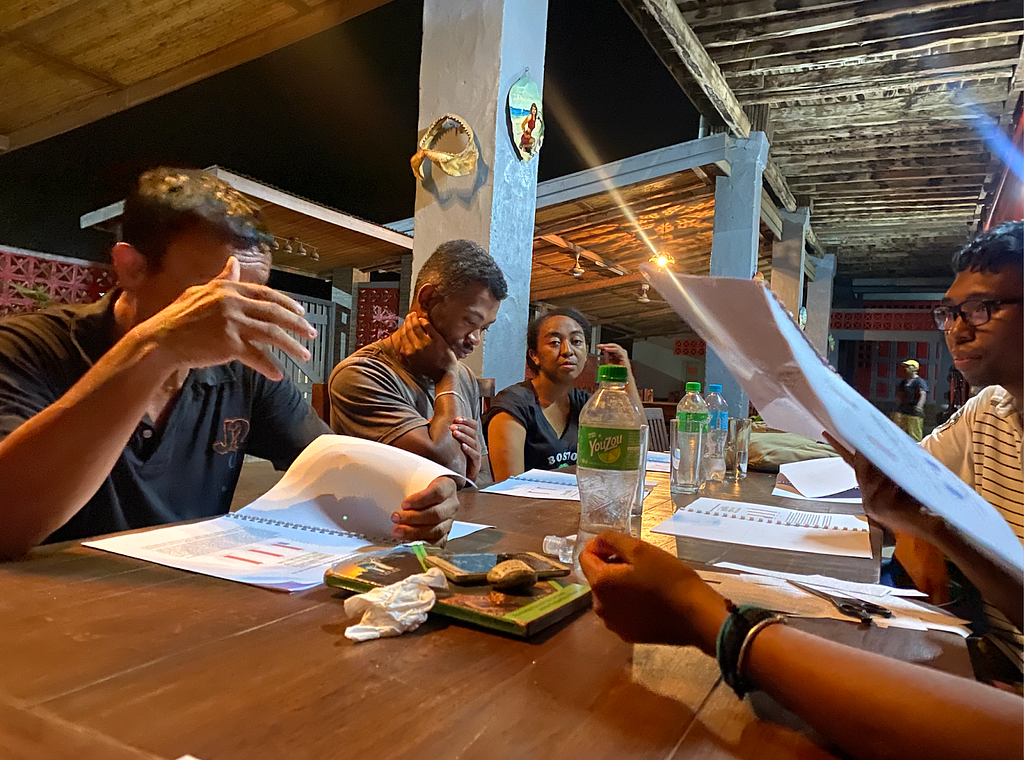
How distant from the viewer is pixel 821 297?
998 cm

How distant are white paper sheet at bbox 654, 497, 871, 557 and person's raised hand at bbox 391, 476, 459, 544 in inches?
18.1

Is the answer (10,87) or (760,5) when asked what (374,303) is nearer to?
(10,87)

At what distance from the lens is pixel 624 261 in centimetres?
898

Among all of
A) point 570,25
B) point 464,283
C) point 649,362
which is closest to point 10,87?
point 464,283

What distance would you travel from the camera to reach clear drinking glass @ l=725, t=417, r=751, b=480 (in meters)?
2.38

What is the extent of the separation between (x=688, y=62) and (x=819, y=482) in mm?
3446

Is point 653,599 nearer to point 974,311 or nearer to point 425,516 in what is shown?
point 425,516

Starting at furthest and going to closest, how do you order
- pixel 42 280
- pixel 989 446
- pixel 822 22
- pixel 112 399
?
1. pixel 42 280
2. pixel 822 22
3. pixel 989 446
4. pixel 112 399

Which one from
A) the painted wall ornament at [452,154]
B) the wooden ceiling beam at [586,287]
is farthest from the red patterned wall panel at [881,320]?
the painted wall ornament at [452,154]

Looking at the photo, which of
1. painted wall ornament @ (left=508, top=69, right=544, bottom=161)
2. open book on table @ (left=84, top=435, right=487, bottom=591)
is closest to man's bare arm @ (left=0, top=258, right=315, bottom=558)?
open book on table @ (left=84, top=435, right=487, bottom=591)

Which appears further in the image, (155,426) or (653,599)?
(155,426)

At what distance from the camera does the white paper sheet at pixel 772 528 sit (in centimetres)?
123

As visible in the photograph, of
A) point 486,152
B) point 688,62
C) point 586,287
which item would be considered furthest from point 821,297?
point 486,152

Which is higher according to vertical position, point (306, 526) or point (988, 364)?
point (988, 364)
